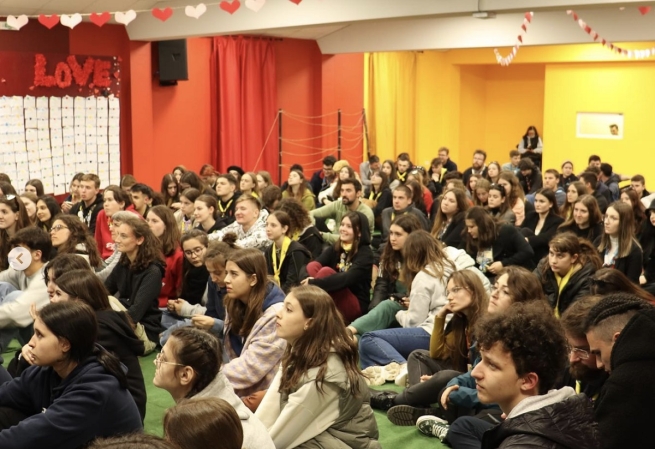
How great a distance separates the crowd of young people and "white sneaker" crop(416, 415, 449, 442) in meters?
0.01

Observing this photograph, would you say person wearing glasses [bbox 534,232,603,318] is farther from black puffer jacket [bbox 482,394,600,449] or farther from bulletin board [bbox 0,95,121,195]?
bulletin board [bbox 0,95,121,195]

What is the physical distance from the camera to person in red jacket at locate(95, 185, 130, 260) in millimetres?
7168

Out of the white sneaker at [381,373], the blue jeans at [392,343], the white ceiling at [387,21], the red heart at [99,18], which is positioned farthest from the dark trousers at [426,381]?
the red heart at [99,18]

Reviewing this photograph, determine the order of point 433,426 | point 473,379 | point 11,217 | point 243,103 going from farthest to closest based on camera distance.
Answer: point 243,103 < point 11,217 < point 433,426 < point 473,379

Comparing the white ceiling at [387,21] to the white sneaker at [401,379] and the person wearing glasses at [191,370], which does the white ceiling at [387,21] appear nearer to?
the white sneaker at [401,379]

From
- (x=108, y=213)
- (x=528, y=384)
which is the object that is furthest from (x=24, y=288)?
(x=528, y=384)

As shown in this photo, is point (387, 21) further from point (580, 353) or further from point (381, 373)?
point (580, 353)

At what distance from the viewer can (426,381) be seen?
4.50 meters

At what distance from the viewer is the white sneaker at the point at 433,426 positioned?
4.33 m

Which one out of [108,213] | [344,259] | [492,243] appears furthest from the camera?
[108,213]

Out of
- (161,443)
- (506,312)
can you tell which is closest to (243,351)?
(506,312)

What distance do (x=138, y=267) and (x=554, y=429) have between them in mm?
4002

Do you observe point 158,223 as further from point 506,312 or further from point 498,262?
point 506,312

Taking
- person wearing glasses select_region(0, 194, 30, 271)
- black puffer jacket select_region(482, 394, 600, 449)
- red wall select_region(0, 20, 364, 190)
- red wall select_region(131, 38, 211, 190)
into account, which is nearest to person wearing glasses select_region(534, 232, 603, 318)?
black puffer jacket select_region(482, 394, 600, 449)
